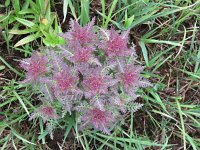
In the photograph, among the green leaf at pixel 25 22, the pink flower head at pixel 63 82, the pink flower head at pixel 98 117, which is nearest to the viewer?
the pink flower head at pixel 63 82

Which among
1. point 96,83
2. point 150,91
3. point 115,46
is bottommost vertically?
point 150,91

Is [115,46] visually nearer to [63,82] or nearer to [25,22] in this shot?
[63,82]

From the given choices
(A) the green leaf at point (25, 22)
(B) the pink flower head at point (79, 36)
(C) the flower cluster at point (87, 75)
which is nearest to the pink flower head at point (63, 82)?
(C) the flower cluster at point (87, 75)

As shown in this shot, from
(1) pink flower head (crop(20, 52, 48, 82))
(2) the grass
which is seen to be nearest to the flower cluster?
(1) pink flower head (crop(20, 52, 48, 82))

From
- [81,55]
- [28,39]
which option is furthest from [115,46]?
[28,39]

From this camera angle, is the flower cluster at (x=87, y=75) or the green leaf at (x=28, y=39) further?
the green leaf at (x=28, y=39)

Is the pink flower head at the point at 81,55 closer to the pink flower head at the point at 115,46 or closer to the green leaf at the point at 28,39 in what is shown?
the pink flower head at the point at 115,46
